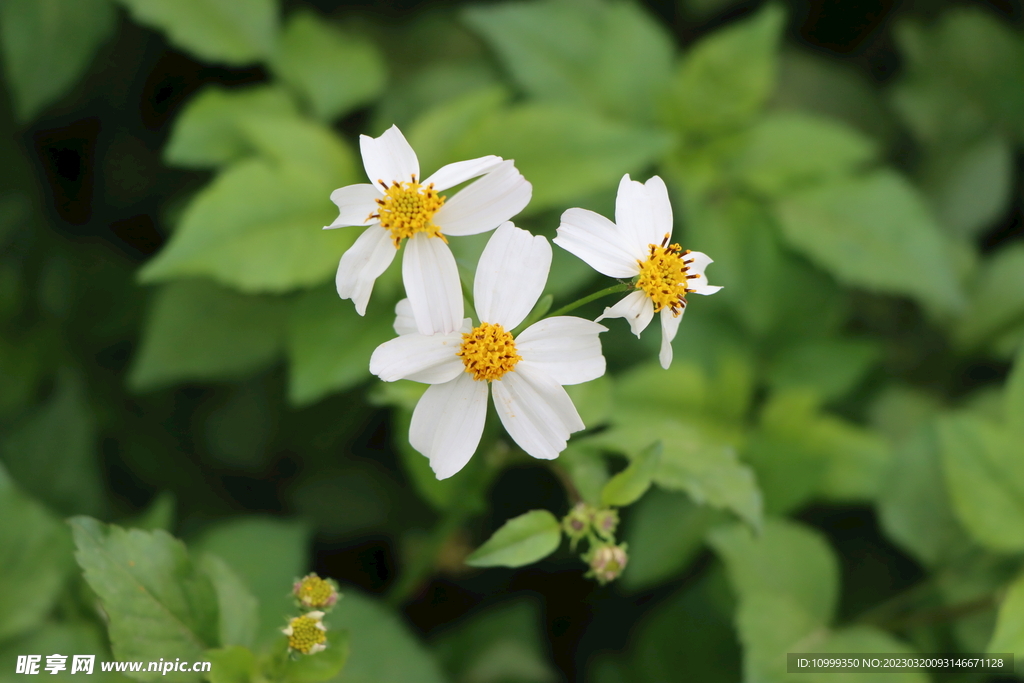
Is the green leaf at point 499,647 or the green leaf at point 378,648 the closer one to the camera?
the green leaf at point 378,648

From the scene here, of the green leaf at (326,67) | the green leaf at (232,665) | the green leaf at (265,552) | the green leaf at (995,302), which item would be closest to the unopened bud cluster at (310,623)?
the green leaf at (232,665)

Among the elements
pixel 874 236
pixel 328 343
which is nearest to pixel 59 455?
pixel 328 343

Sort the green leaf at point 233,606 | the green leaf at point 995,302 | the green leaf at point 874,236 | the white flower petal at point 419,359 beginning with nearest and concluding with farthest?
the white flower petal at point 419,359
the green leaf at point 233,606
the green leaf at point 874,236
the green leaf at point 995,302

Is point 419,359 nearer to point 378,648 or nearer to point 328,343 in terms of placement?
point 328,343

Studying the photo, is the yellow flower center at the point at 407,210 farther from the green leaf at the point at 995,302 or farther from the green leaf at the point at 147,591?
the green leaf at the point at 995,302

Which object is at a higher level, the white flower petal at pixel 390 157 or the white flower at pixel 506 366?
the white flower petal at pixel 390 157

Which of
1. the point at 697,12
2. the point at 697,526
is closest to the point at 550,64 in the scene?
the point at 697,12

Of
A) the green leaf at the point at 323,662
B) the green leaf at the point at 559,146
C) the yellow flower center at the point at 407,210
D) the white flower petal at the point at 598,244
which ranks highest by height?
the green leaf at the point at 559,146
